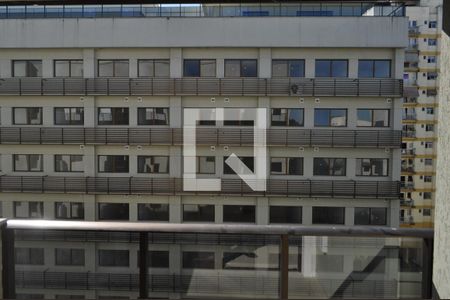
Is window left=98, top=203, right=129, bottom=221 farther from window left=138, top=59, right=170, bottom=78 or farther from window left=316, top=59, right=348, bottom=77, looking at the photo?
window left=316, top=59, right=348, bottom=77

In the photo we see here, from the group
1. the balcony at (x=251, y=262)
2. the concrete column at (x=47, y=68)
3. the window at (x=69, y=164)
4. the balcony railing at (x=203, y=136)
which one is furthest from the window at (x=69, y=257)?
the concrete column at (x=47, y=68)

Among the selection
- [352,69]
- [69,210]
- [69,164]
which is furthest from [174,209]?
[352,69]

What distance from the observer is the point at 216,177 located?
890 centimetres

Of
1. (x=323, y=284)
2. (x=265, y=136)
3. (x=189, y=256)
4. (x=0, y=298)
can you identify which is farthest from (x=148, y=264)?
(x=265, y=136)

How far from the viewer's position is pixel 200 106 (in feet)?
28.6

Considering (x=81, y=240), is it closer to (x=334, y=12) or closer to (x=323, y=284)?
(x=323, y=284)

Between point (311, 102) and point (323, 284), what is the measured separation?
8066mm

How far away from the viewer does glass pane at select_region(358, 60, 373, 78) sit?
8.58 metres

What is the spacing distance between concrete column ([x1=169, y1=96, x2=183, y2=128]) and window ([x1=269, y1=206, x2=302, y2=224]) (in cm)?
333

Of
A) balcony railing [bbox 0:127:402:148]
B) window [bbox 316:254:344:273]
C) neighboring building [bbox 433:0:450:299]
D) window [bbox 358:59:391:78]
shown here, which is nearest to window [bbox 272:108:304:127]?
balcony railing [bbox 0:127:402:148]

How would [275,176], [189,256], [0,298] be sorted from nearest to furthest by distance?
[0,298]
[189,256]
[275,176]

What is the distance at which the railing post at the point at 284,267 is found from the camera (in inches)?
36.3

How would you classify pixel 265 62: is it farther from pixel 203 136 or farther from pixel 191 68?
pixel 203 136

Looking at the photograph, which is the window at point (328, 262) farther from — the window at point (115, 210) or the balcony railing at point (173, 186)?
the window at point (115, 210)
